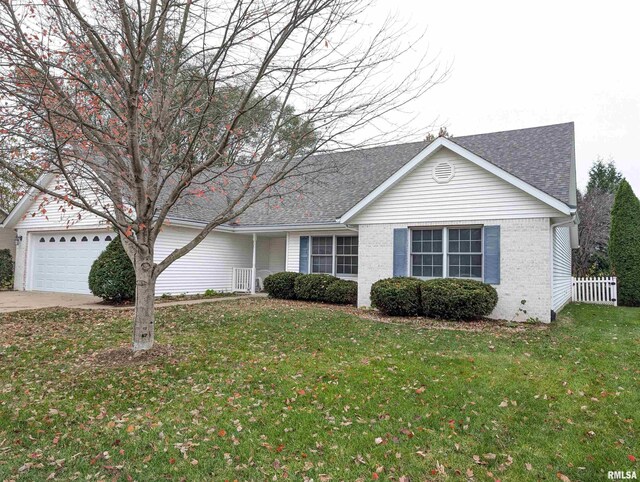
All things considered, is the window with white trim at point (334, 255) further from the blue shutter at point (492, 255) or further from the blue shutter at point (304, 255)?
the blue shutter at point (492, 255)

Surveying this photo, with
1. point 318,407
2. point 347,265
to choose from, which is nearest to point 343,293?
point 347,265

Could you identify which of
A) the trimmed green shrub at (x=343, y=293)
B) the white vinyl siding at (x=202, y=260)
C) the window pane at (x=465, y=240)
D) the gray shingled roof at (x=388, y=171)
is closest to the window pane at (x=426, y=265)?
the window pane at (x=465, y=240)

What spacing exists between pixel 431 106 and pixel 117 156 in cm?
498

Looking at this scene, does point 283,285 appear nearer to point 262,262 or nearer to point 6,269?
point 262,262

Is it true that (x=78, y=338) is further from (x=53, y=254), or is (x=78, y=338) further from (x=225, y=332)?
(x=53, y=254)

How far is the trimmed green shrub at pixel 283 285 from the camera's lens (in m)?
14.9

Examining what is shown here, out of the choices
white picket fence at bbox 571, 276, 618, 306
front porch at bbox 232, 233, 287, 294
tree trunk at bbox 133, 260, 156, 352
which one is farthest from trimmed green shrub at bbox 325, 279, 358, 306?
white picket fence at bbox 571, 276, 618, 306

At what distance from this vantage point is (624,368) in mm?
6176

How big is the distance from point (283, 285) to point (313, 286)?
1227 mm

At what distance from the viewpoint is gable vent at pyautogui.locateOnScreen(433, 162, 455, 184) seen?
11750 millimetres

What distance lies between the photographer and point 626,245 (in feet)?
54.3

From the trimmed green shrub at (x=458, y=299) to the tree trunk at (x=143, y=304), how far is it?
6739 millimetres

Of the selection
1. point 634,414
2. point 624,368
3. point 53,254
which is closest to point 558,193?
point 624,368

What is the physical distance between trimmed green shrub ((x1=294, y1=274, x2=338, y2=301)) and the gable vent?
4763mm
